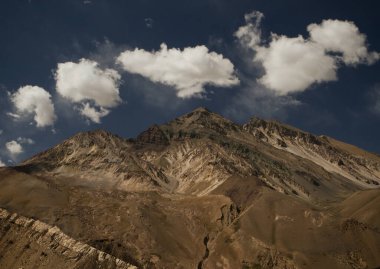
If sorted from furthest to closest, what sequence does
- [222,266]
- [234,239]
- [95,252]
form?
1. [234,239]
2. [222,266]
3. [95,252]

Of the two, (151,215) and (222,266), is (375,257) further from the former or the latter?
(151,215)

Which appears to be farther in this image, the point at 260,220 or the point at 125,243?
the point at 260,220

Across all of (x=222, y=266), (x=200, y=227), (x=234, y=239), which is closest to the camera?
(x=222, y=266)

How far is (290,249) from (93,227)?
6485 cm

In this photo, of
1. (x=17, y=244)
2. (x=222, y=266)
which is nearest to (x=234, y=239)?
(x=222, y=266)

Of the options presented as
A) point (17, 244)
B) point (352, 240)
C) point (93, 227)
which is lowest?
point (17, 244)

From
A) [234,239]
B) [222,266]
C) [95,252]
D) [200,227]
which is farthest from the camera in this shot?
[200,227]

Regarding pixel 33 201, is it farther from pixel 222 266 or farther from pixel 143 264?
pixel 222 266

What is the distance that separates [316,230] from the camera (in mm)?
176250

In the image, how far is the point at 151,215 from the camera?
598 ft

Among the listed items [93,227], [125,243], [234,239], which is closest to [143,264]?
[125,243]

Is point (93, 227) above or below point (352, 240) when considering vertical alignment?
below

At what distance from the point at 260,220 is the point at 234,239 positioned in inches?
719

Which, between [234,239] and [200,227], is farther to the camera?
[200,227]
